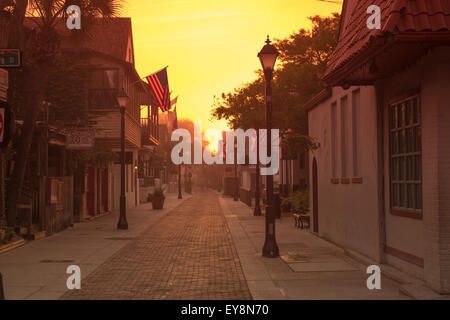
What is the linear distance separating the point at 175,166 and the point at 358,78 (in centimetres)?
7156

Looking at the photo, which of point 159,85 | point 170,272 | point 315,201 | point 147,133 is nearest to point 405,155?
point 170,272

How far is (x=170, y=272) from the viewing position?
468 inches

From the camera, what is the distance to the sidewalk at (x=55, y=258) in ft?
33.0

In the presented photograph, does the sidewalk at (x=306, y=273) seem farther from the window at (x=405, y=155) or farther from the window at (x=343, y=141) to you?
the window at (x=343, y=141)

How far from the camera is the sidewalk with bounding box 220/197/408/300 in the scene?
9.31m

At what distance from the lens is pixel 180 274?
11.6 meters

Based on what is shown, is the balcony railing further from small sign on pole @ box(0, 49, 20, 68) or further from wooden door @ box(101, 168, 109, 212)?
small sign on pole @ box(0, 49, 20, 68)

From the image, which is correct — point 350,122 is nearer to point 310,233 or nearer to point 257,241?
point 257,241

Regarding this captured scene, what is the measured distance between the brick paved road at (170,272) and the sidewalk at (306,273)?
1.15ft

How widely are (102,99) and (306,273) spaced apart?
21920 mm

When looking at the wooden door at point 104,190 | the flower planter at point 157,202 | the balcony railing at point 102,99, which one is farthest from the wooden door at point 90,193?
the flower planter at point 157,202

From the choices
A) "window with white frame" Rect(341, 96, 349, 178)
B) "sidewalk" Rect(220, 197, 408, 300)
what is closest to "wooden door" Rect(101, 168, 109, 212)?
"sidewalk" Rect(220, 197, 408, 300)

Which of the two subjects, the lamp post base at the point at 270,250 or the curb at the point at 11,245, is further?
the curb at the point at 11,245

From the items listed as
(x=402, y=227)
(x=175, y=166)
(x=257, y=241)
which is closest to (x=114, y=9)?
(x=257, y=241)
